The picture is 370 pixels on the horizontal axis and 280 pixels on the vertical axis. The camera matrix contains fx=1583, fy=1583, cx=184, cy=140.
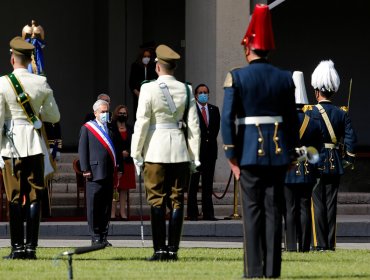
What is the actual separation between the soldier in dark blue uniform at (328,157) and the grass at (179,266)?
0.68m

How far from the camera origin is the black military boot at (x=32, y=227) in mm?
15039

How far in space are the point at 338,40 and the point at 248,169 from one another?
17.9 m

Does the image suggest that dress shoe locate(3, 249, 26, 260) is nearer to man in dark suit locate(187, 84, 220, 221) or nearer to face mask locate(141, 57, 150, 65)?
man in dark suit locate(187, 84, 220, 221)

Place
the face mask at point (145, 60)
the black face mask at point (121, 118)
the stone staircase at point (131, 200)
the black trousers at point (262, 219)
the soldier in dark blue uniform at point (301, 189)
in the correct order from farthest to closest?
the face mask at point (145, 60), the stone staircase at point (131, 200), the black face mask at point (121, 118), the soldier in dark blue uniform at point (301, 189), the black trousers at point (262, 219)

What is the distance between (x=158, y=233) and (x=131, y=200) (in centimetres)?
Result: 981

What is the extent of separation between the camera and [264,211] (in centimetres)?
1273

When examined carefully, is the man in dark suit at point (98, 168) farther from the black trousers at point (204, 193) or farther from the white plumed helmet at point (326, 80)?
the black trousers at point (204, 193)

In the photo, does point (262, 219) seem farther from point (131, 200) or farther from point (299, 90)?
point (131, 200)

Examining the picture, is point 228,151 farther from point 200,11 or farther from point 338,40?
point 338,40

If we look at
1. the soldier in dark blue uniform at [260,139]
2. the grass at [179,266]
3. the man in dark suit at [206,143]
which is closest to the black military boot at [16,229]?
the grass at [179,266]

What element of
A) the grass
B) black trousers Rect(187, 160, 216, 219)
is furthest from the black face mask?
the grass

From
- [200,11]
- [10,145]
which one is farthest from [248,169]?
[200,11]

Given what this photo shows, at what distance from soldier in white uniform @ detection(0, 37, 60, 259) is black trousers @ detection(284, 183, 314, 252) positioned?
306 centimetres

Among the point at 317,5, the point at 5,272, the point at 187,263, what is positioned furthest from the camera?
the point at 317,5
